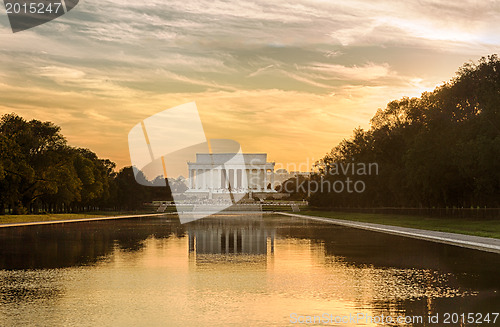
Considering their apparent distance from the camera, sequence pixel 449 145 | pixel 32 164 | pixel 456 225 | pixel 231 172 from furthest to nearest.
Result: pixel 231 172, pixel 32 164, pixel 449 145, pixel 456 225

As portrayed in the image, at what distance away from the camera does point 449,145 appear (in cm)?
5794

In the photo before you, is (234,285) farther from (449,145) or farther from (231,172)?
(231,172)

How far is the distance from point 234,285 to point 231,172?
537ft

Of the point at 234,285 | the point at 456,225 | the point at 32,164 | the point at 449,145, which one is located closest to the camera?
the point at 234,285

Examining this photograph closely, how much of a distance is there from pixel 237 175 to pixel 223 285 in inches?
6482

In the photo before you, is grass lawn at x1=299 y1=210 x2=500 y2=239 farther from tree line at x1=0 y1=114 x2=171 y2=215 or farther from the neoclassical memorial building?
the neoclassical memorial building

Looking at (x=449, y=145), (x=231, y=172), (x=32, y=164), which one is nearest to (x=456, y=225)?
(x=449, y=145)

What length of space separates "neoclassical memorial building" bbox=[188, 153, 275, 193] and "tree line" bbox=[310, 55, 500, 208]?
285 feet

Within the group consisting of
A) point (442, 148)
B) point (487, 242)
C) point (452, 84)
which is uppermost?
point (452, 84)

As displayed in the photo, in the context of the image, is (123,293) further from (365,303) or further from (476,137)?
(476,137)

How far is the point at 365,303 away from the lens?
40.4ft

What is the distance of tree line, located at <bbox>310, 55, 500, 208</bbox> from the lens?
50.8 m

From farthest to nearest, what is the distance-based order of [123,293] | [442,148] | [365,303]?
[442,148]
[123,293]
[365,303]

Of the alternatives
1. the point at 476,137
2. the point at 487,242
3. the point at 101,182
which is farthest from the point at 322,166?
the point at 487,242
